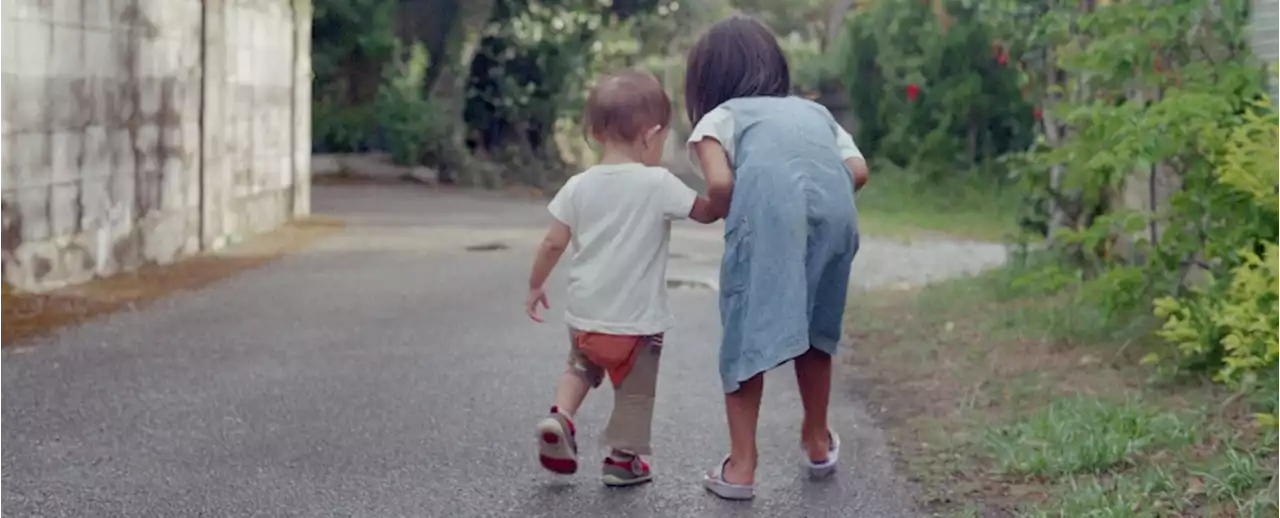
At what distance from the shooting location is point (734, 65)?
15.6ft

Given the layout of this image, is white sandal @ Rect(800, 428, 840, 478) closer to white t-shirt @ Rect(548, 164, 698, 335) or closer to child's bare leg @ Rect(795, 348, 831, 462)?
child's bare leg @ Rect(795, 348, 831, 462)

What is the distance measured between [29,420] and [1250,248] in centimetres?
408

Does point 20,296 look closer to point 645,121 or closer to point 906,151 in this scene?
point 645,121

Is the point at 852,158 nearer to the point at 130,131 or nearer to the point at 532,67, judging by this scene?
the point at 130,131

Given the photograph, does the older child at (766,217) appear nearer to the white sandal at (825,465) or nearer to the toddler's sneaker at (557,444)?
the white sandal at (825,465)

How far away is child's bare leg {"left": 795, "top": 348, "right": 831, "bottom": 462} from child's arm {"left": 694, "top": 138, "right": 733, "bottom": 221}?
528 mm

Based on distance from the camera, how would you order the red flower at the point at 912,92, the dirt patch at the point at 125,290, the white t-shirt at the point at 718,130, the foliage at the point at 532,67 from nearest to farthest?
the white t-shirt at the point at 718,130 → the dirt patch at the point at 125,290 → the red flower at the point at 912,92 → the foliage at the point at 532,67

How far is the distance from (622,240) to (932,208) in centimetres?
1248

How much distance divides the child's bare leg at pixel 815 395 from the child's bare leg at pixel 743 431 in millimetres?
223

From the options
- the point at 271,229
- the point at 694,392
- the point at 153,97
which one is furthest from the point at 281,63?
the point at 694,392

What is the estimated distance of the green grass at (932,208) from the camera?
14.6 meters

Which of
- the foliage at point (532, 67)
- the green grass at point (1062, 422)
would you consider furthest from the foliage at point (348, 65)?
the green grass at point (1062, 422)

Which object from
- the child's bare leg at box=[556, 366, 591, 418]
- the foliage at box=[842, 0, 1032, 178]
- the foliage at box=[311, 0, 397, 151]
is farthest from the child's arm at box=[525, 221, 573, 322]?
the foliage at box=[311, 0, 397, 151]

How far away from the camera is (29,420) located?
5539mm
